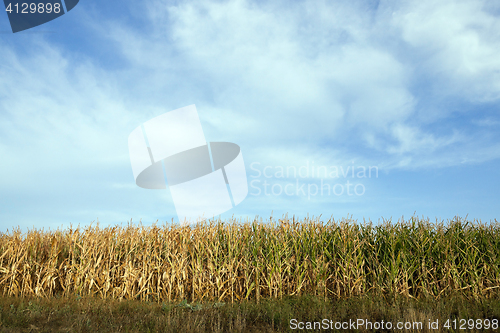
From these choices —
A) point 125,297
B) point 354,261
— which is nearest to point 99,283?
point 125,297

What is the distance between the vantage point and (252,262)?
9.08 m

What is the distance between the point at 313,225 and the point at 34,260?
8.65 m

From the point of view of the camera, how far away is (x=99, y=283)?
927cm

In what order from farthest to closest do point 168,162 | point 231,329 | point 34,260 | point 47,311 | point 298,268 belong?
point 168,162
point 34,260
point 298,268
point 47,311
point 231,329

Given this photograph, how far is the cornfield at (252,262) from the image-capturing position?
359 inches

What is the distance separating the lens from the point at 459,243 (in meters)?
10.2

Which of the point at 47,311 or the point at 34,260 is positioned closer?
the point at 47,311

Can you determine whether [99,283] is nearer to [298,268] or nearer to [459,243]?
[298,268]

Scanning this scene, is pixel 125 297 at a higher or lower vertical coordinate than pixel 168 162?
lower

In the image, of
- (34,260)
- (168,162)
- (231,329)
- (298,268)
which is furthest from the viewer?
(168,162)

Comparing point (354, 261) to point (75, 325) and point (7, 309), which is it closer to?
point (75, 325)

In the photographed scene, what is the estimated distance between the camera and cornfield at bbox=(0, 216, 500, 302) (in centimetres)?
911

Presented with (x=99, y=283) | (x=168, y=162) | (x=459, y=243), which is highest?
(x=168, y=162)

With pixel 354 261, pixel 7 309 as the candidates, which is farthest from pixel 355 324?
pixel 7 309
